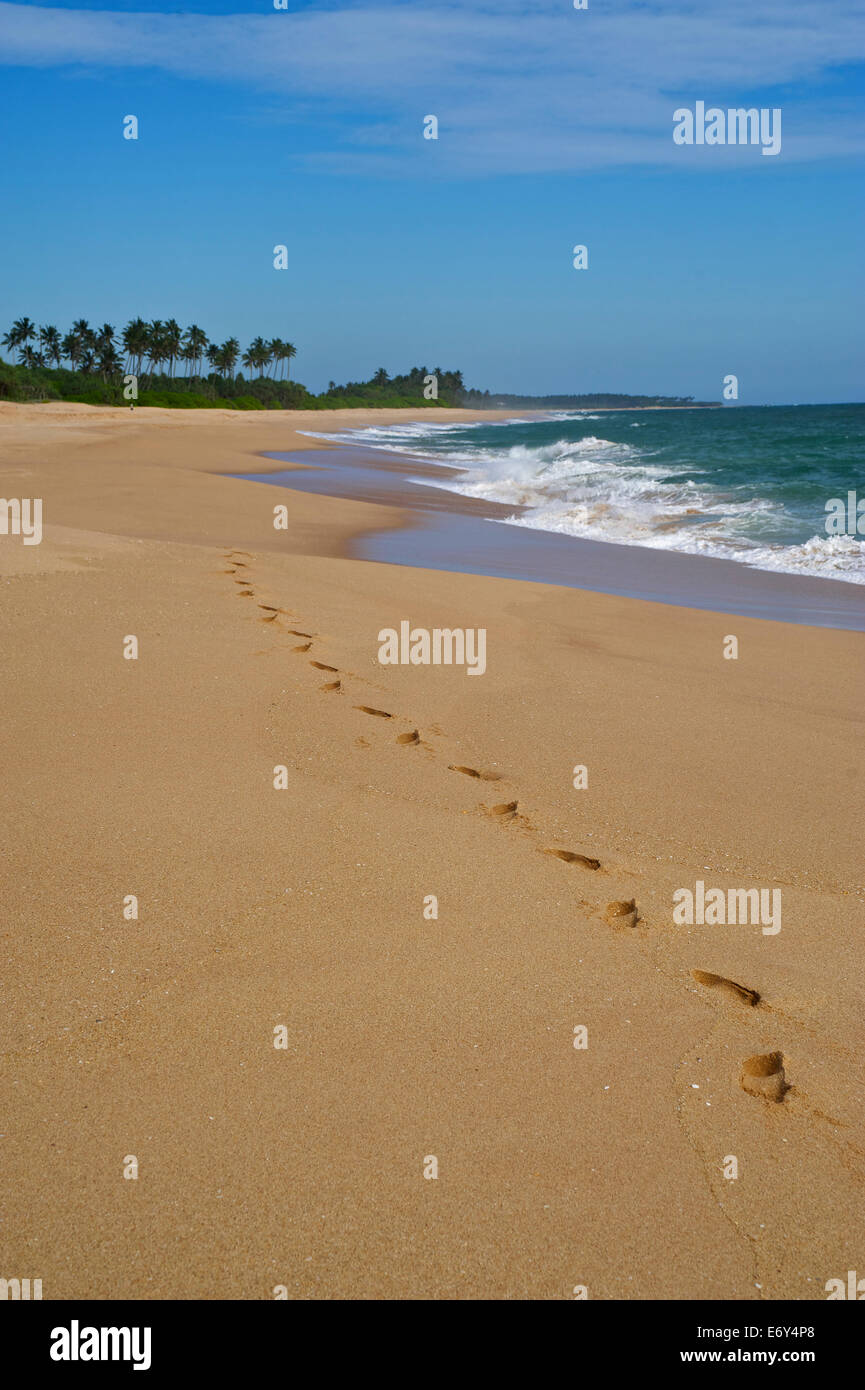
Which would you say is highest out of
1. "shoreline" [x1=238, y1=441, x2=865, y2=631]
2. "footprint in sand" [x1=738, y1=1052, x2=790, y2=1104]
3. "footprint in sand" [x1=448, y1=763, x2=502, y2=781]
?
"shoreline" [x1=238, y1=441, x2=865, y2=631]

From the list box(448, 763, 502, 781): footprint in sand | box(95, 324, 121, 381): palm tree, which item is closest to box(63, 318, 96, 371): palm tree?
box(95, 324, 121, 381): palm tree

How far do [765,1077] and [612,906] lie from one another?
98 centimetres

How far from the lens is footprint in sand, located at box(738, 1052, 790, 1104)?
297 centimetres

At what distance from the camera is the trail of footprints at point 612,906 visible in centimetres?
301

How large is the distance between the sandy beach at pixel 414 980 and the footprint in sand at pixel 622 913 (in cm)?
2

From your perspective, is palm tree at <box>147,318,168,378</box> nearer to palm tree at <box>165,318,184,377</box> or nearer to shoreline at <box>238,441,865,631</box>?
palm tree at <box>165,318,184,377</box>

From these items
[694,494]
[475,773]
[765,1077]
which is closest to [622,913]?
[765,1077]

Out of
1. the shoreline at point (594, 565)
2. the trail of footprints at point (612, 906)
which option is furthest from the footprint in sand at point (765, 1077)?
the shoreline at point (594, 565)

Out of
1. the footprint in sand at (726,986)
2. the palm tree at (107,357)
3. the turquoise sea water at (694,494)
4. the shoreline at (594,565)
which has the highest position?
the palm tree at (107,357)

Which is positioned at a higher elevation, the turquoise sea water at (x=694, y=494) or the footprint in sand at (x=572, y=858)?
the turquoise sea water at (x=694, y=494)

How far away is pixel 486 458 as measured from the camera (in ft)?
121

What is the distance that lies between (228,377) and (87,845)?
392ft

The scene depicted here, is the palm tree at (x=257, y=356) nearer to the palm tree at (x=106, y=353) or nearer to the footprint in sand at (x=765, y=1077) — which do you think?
the palm tree at (x=106, y=353)

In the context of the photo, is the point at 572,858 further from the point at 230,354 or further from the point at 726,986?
the point at 230,354
